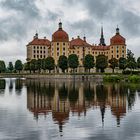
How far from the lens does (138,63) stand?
128000 millimetres

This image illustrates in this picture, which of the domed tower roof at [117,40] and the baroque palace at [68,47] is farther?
the domed tower roof at [117,40]

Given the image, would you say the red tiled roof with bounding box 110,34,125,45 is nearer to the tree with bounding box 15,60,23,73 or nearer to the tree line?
the tree line

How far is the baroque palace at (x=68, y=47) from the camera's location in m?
156

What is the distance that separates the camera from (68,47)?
520 ft

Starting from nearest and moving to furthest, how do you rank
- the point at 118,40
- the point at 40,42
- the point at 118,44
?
1. the point at 118,44
2. the point at 118,40
3. the point at 40,42

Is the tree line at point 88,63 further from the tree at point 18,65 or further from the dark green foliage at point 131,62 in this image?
the tree at point 18,65

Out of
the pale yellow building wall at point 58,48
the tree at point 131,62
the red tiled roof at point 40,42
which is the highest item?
the red tiled roof at point 40,42

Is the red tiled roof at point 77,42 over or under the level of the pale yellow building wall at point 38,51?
over

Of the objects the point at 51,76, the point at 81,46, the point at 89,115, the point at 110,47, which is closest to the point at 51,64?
the point at 51,76

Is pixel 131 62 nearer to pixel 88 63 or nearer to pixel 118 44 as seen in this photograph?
pixel 88 63

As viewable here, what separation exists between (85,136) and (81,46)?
480 feet

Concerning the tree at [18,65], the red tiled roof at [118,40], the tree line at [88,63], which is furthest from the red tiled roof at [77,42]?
the tree at [18,65]

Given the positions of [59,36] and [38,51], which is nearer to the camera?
[59,36]

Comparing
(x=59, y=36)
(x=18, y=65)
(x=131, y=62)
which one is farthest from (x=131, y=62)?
(x=18, y=65)
